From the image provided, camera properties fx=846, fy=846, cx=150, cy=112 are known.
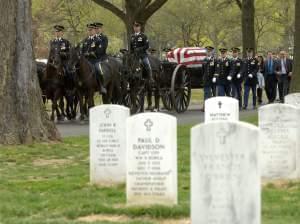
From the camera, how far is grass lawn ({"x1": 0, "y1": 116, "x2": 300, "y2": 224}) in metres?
8.70

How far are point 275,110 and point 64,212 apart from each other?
3392 mm

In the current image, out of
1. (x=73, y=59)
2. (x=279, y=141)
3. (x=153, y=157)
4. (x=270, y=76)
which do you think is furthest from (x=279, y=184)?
(x=270, y=76)

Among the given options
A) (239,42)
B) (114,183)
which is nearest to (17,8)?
(114,183)

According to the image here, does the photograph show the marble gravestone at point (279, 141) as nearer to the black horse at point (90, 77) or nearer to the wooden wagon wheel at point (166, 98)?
the black horse at point (90, 77)

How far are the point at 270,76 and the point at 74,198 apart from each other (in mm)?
20676

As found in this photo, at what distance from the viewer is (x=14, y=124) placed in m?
15.2

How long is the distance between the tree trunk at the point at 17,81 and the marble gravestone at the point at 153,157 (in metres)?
6.58

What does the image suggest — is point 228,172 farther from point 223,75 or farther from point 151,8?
point 151,8

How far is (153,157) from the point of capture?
28.9 feet

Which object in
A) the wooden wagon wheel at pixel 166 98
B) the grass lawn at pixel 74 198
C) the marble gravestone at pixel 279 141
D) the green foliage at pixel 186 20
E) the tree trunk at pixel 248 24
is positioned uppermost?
the green foliage at pixel 186 20

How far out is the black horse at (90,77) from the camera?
21.0m

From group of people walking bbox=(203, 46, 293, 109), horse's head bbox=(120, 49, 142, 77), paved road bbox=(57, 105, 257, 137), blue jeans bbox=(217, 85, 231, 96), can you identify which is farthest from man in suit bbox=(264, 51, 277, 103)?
horse's head bbox=(120, 49, 142, 77)

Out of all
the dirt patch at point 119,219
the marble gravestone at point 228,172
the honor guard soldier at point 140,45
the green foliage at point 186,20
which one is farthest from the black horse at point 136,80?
the green foliage at point 186,20

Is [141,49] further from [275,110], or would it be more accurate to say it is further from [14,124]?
[275,110]
